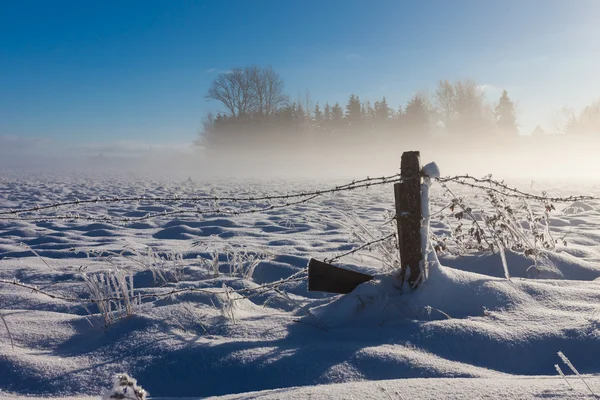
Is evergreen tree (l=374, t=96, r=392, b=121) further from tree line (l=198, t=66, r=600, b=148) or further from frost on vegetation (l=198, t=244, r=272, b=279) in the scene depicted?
frost on vegetation (l=198, t=244, r=272, b=279)

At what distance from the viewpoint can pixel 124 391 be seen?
999 millimetres

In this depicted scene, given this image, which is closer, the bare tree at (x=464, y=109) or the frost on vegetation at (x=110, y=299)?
the frost on vegetation at (x=110, y=299)

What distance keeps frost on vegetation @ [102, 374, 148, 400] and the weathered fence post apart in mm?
1724

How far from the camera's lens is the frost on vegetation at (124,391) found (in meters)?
0.99

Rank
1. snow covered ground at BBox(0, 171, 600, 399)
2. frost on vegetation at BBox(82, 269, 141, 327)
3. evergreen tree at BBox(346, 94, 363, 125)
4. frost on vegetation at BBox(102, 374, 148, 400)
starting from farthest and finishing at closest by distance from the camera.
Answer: evergreen tree at BBox(346, 94, 363, 125)
frost on vegetation at BBox(82, 269, 141, 327)
snow covered ground at BBox(0, 171, 600, 399)
frost on vegetation at BBox(102, 374, 148, 400)

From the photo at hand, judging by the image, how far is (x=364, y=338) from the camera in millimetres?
2145

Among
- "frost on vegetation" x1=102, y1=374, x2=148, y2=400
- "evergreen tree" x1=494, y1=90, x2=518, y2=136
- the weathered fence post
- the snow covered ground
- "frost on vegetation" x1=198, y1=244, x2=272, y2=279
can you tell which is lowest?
the snow covered ground

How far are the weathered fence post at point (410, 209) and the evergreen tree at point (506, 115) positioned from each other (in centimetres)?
4115

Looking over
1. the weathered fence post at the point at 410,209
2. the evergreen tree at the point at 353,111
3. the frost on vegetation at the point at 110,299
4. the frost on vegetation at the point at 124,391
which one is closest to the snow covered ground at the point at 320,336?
the frost on vegetation at the point at 110,299

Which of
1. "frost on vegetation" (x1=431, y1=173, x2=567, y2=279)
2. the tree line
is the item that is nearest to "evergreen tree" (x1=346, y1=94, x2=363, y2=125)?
the tree line

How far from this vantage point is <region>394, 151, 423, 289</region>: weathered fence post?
2.37 m

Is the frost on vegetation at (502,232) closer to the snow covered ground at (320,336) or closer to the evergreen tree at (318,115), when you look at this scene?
the snow covered ground at (320,336)

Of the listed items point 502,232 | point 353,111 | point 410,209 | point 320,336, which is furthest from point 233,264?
point 353,111

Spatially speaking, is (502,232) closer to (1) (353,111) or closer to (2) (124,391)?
(2) (124,391)
